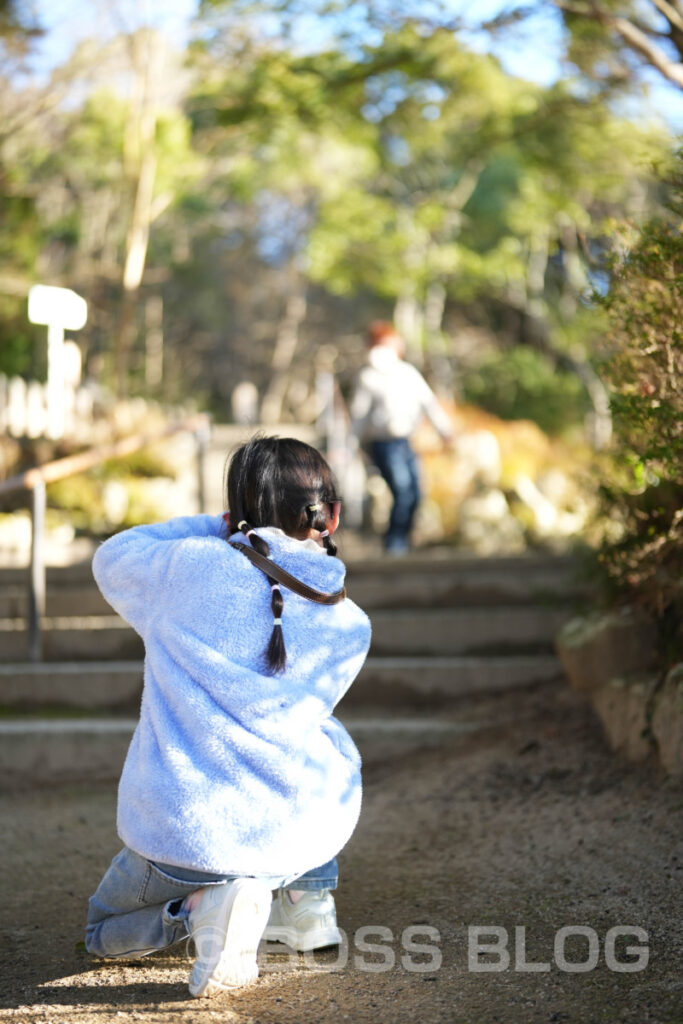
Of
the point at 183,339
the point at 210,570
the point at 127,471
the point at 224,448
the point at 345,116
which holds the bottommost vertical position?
the point at 183,339

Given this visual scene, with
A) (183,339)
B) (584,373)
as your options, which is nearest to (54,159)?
(183,339)

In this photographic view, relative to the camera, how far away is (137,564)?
7.59ft

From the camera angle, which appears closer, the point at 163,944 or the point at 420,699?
the point at 163,944

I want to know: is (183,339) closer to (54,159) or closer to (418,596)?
(54,159)

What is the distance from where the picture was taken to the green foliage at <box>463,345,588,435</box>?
19.5 m

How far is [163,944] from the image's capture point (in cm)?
243

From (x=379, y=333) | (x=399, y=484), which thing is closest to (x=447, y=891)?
(x=399, y=484)

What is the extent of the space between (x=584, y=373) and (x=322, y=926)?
1974cm

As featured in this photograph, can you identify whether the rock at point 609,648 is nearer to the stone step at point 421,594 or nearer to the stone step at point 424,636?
the stone step at point 424,636

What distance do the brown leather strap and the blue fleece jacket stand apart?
0.06 ft

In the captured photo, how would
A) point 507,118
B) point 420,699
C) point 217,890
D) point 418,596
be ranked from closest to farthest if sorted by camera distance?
point 217,890 → point 420,699 → point 418,596 → point 507,118

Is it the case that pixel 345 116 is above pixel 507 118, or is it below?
above

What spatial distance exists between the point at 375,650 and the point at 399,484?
2.43 m

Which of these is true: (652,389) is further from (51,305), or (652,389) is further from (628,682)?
(51,305)
